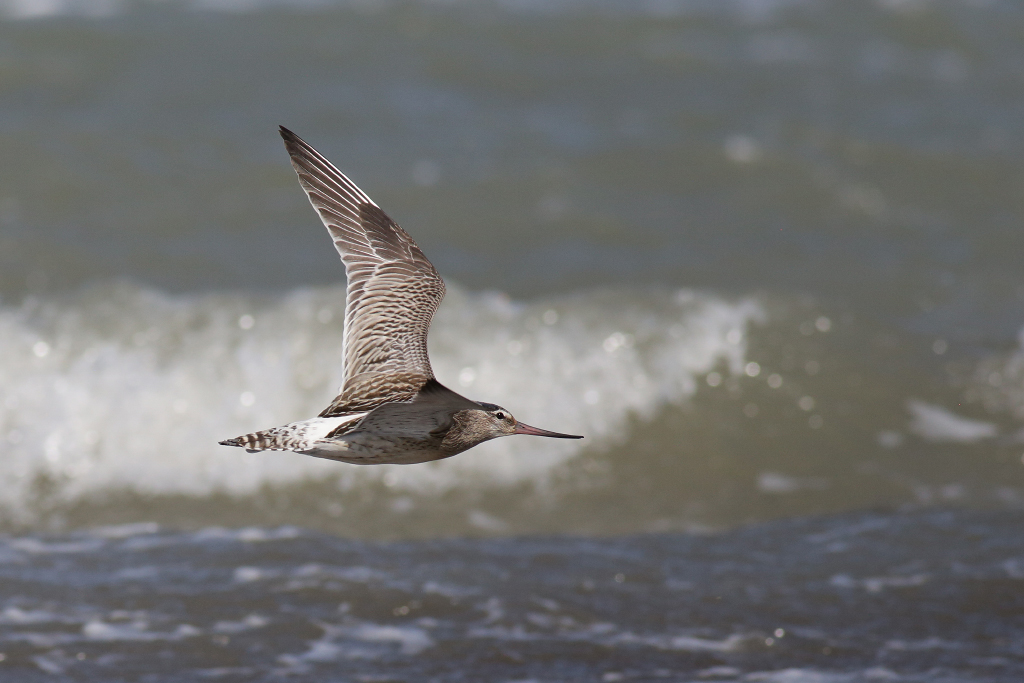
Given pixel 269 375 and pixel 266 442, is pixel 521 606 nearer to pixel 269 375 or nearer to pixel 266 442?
Result: pixel 266 442

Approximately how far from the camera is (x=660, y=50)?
1072 centimetres

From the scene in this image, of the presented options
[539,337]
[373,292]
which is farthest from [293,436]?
[539,337]

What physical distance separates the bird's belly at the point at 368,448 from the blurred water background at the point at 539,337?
4.01 ft

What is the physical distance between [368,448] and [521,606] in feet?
5.46

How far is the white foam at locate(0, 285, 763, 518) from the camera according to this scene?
6203 mm

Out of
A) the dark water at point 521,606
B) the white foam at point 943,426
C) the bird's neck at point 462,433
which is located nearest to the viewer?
the bird's neck at point 462,433

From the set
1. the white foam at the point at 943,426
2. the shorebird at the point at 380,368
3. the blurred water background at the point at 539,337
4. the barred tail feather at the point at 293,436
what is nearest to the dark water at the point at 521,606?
the blurred water background at the point at 539,337

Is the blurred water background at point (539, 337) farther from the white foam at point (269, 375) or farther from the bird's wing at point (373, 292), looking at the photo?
the bird's wing at point (373, 292)

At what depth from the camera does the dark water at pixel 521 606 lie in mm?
4309

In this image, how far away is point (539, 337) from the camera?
23.3ft

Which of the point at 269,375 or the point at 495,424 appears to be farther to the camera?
the point at 269,375

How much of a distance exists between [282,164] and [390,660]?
5.29m

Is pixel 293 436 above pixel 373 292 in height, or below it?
Result: below

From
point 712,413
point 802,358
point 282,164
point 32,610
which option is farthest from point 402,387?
point 282,164
